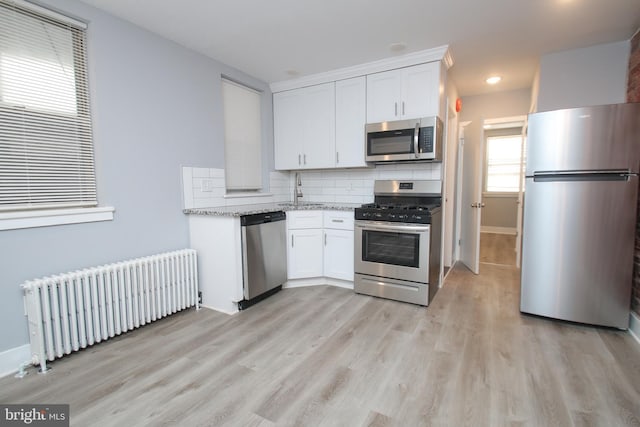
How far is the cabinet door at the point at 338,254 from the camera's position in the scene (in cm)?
335

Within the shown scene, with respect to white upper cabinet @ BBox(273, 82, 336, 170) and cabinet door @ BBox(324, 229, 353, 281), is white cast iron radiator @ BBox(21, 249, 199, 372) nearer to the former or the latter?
cabinet door @ BBox(324, 229, 353, 281)

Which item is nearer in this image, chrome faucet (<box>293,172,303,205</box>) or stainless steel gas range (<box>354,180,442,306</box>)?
stainless steel gas range (<box>354,180,442,306</box>)

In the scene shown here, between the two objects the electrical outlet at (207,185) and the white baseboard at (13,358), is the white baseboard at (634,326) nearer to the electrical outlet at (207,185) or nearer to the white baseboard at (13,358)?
the electrical outlet at (207,185)

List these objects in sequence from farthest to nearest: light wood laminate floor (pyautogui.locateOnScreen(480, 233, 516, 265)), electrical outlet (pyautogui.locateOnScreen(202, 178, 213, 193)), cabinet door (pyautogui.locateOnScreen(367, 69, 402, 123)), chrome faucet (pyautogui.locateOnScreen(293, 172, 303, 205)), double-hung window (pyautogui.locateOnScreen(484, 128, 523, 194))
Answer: double-hung window (pyautogui.locateOnScreen(484, 128, 523, 194)) → light wood laminate floor (pyautogui.locateOnScreen(480, 233, 516, 265)) → chrome faucet (pyautogui.locateOnScreen(293, 172, 303, 205)) → cabinet door (pyautogui.locateOnScreen(367, 69, 402, 123)) → electrical outlet (pyautogui.locateOnScreen(202, 178, 213, 193))

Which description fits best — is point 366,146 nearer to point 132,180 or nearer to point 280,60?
point 280,60

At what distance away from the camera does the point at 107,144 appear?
2.31 m

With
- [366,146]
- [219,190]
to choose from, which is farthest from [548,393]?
[219,190]

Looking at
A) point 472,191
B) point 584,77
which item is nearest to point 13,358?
point 472,191

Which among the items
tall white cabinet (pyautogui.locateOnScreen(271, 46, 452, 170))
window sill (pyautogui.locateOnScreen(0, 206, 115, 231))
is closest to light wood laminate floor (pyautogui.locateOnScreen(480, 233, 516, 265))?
tall white cabinet (pyautogui.locateOnScreen(271, 46, 452, 170))

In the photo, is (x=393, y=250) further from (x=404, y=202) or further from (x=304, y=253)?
(x=304, y=253)

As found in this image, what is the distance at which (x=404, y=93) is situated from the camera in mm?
3131

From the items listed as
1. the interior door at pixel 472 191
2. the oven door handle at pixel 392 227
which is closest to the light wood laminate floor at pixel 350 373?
the oven door handle at pixel 392 227

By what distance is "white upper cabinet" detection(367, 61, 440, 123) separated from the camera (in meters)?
2.98

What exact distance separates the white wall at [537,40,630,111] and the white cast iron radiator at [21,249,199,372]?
392cm
